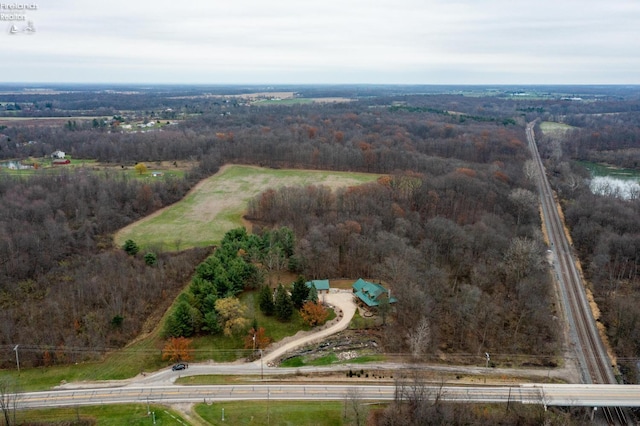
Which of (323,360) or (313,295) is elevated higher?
(313,295)

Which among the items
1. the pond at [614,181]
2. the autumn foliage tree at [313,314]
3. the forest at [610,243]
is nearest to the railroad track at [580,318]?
the forest at [610,243]

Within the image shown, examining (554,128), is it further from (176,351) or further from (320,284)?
(176,351)

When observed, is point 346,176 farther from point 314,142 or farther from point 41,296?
point 41,296

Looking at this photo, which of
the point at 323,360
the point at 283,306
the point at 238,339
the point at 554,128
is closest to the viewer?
the point at 323,360

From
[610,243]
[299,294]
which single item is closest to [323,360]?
[299,294]

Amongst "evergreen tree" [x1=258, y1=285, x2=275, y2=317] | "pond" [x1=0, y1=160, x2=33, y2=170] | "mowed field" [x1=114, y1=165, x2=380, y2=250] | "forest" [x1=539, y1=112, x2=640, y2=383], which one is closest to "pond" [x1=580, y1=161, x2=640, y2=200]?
"forest" [x1=539, y1=112, x2=640, y2=383]
